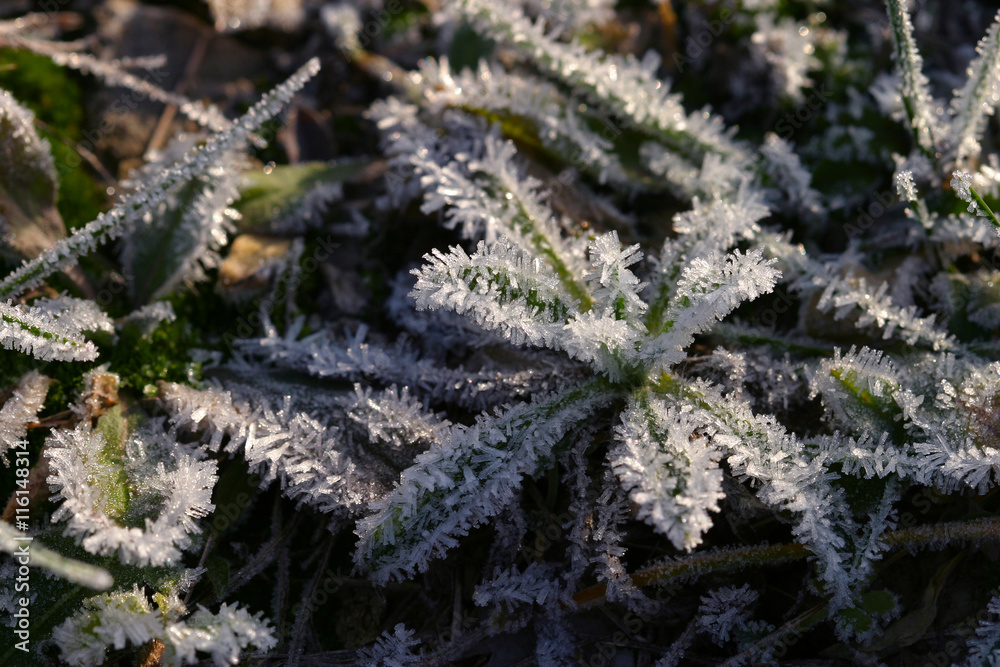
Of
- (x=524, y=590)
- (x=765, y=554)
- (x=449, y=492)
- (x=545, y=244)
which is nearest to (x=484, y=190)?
(x=545, y=244)

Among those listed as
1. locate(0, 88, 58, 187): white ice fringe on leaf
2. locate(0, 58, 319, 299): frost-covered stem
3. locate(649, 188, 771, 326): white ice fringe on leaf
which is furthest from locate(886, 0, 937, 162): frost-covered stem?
locate(0, 88, 58, 187): white ice fringe on leaf

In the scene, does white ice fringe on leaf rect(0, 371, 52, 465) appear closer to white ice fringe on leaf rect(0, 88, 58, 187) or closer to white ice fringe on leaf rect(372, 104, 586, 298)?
white ice fringe on leaf rect(0, 88, 58, 187)

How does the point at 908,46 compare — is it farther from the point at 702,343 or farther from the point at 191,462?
the point at 191,462

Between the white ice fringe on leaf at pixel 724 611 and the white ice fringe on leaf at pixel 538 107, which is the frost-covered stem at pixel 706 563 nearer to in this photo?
the white ice fringe on leaf at pixel 724 611

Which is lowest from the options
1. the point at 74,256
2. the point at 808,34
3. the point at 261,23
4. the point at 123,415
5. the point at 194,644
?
the point at 194,644

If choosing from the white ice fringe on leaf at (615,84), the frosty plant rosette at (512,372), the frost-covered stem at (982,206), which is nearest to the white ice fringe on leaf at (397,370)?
the frosty plant rosette at (512,372)

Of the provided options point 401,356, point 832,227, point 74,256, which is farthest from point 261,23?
point 832,227

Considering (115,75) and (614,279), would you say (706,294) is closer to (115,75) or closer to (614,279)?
(614,279)
